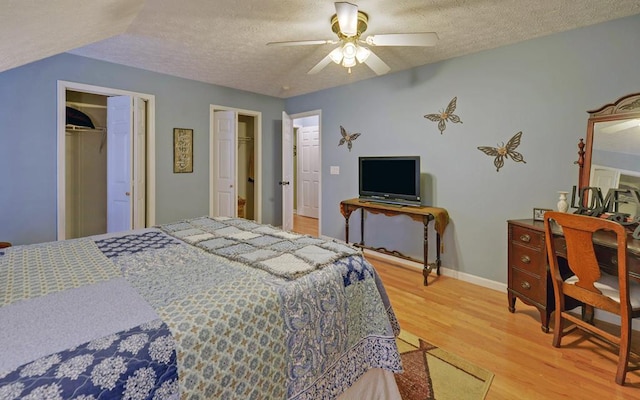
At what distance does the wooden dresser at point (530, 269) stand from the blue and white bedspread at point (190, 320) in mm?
1514

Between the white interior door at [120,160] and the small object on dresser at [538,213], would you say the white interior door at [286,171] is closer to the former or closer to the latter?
the white interior door at [120,160]

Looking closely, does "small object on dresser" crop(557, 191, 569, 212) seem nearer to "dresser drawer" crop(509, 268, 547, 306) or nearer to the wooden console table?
"dresser drawer" crop(509, 268, 547, 306)

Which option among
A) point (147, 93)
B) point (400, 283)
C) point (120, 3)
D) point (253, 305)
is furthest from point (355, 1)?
point (147, 93)

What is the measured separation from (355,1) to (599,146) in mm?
2263

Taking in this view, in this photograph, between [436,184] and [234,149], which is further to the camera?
[234,149]

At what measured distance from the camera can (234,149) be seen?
4.48 meters

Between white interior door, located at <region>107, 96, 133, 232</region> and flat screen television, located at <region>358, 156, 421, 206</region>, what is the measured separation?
112 inches

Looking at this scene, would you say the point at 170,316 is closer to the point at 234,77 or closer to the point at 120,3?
the point at 120,3

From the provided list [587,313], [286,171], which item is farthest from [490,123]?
[286,171]

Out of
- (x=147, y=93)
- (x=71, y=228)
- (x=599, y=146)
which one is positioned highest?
(x=147, y=93)

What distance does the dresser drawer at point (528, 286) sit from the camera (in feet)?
7.64

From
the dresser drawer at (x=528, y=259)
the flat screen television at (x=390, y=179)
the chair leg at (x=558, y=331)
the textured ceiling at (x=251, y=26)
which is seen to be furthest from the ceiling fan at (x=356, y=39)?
the chair leg at (x=558, y=331)

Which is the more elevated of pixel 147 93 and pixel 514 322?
pixel 147 93

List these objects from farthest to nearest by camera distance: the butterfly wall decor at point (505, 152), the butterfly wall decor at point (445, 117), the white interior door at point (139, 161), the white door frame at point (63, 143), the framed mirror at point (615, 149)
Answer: the white interior door at point (139, 161) < the butterfly wall decor at point (445, 117) < the white door frame at point (63, 143) < the butterfly wall decor at point (505, 152) < the framed mirror at point (615, 149)
